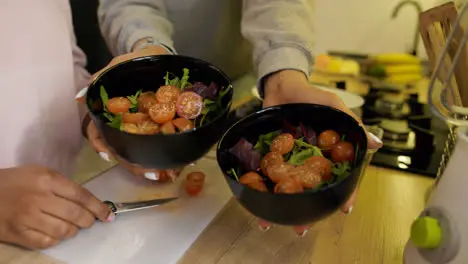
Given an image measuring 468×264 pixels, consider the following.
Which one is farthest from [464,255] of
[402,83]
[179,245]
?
[402,83]

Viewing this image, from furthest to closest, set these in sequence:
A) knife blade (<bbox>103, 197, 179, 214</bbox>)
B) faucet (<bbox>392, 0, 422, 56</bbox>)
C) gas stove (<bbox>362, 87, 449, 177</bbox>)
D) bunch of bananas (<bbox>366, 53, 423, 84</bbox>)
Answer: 1. faucet (<bbox>392, 0, 422, 56</bbox>)
2. bunch of bananas (<bbox>366, 53, 423, 84</bbox>)
3. gas stove (<bbox>362, 87, 449, 177</bbox>)
4. knife blade (<bbox>103, 197, 179, 214</bbox>)

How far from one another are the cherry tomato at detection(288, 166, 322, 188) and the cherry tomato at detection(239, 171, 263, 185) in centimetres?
3

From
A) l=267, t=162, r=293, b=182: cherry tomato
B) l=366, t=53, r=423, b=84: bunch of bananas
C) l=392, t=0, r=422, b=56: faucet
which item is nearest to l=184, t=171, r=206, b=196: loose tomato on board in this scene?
l=267, t=162, r=293, b=182: cherry tomato

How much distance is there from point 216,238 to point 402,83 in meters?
0.84

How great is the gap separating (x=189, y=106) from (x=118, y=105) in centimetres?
9

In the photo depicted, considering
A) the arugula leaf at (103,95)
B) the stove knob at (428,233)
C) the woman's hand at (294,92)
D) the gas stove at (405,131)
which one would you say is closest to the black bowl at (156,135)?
the arugula leaf at (103,95)

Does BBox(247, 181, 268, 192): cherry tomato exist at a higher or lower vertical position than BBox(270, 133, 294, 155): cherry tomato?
lower

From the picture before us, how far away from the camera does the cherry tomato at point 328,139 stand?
55 cm

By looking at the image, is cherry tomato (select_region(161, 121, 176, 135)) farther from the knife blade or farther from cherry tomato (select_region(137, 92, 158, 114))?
the knife blade

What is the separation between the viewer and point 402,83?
1.29m

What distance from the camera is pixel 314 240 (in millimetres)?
636

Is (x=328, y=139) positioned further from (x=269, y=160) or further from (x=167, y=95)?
(x=167, y=95)

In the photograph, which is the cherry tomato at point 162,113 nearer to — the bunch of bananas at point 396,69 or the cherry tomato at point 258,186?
the cherry tomato at point 258,186

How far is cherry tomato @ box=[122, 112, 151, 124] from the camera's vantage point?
0.57 metres
